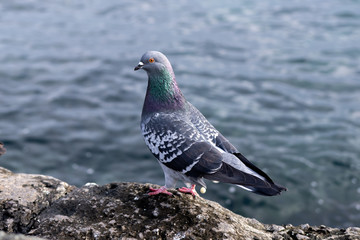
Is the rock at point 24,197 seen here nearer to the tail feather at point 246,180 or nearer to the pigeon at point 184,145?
the pigeon at point 184,145

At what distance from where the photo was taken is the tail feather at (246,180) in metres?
4.76

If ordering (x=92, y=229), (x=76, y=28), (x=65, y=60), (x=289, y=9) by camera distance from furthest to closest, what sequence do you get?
(x=289, y=9), (x=76, y=28), (x=65, y=60), (x=92, y=229)

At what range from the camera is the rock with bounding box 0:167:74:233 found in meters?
5.04

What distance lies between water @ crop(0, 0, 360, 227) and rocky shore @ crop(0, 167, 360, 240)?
4.38 m

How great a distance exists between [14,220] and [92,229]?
3.33 feet

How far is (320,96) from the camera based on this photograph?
44.1 feet

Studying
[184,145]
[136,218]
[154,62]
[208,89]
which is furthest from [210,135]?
[208,89]

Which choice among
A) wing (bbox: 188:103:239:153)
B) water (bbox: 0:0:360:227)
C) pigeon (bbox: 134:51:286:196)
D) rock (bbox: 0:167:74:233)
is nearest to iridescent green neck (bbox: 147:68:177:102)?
pigeon (bbox: 134:51:286:196)

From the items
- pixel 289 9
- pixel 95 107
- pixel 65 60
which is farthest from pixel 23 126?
pixel 289 9

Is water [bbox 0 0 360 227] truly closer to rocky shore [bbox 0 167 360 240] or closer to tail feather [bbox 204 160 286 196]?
rocky shore [bbox 0 167 360 240]

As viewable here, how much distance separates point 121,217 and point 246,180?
1426 mm

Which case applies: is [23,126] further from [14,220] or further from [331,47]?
[331,47]

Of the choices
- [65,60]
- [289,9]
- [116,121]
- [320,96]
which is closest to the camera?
[116,121]

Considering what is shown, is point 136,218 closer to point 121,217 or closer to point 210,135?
point 121,217
